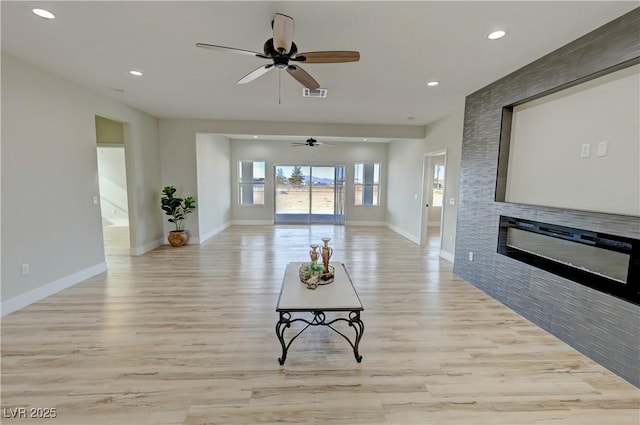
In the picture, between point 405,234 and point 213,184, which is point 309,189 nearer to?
point 213,184

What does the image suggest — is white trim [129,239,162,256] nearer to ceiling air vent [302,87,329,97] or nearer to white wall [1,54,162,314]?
white wall [1,54,162,314]

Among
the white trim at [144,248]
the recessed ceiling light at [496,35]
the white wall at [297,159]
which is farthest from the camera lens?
the white wall at [297,159]

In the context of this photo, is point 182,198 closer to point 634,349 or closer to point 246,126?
point 246,126

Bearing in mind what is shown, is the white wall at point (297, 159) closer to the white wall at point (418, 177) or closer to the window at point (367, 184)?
the window at point (367, 184)

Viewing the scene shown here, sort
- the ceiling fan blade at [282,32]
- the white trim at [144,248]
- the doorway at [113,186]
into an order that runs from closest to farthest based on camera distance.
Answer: the ceiling fan blade at [282,32] < the white trim at [144,248] < the doorway at [113,186]

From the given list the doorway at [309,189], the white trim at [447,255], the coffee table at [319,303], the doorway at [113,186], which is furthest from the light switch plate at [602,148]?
the doorway at [113,186]

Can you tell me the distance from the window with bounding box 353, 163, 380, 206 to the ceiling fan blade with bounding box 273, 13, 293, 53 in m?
7.17

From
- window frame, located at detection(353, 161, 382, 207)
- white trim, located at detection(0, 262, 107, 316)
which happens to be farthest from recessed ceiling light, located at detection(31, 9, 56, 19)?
window frame, located at detection(353, 161, 382, 207)

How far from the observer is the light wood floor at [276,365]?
1775 mm

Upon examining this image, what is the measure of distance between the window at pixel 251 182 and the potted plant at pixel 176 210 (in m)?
2.96

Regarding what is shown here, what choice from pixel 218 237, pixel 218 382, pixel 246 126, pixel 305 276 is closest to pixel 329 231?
pixel 218 237

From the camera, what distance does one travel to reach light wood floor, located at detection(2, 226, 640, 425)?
5.82 feet

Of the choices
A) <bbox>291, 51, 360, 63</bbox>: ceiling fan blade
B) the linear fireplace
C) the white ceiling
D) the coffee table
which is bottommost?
the coffee table

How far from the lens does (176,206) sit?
19.0 feet
